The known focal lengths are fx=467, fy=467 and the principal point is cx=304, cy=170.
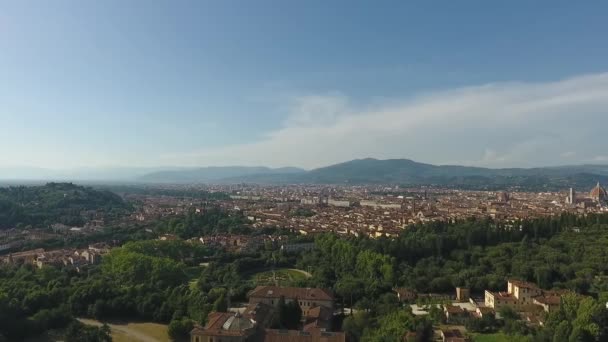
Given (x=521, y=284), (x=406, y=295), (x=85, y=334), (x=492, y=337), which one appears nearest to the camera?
(x=85, y=334)

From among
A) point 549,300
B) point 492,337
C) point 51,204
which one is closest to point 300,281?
point 492,337

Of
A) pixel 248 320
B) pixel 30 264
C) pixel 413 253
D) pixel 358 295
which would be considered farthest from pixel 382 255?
pixel 30 264

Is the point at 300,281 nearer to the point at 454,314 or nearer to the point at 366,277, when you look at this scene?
the point at 366,277

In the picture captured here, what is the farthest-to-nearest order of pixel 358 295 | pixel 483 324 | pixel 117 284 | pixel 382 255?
pixel 382 255 < pixel 117 284 < pixel 358 295 < pixel 483 324

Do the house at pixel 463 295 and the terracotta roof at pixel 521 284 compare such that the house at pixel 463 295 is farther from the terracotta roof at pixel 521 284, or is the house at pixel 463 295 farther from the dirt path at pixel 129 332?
the dirt path at pixel 129 332

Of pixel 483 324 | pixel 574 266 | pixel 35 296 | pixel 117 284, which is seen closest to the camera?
pixel 483 324

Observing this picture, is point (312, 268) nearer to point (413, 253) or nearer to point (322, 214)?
point (413, 253)
